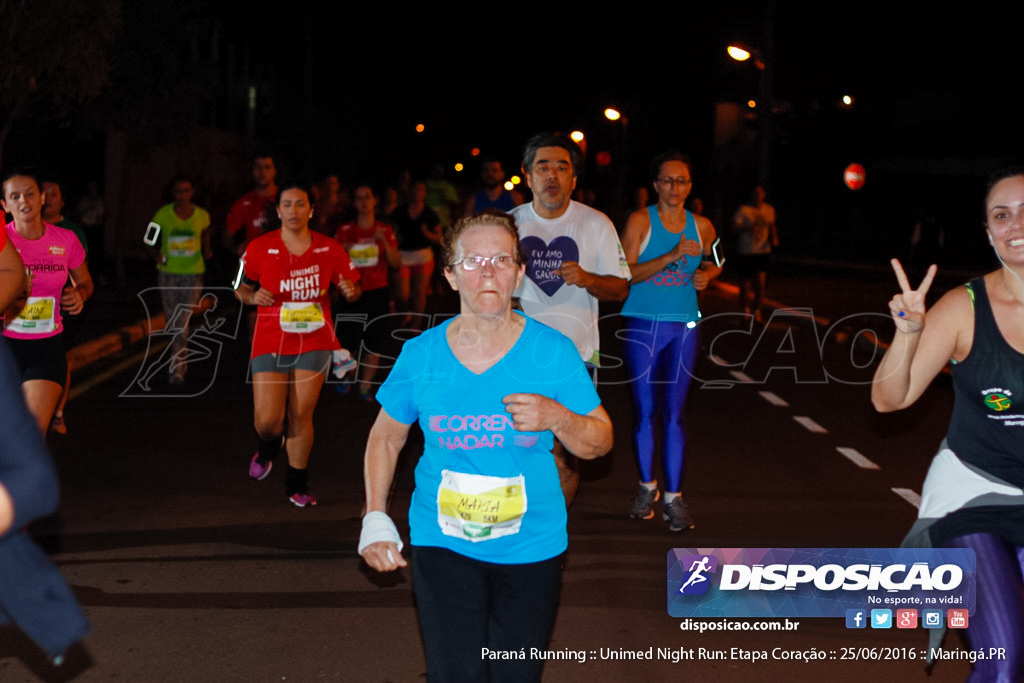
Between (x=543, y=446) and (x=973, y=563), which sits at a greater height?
(x=543, y=446)

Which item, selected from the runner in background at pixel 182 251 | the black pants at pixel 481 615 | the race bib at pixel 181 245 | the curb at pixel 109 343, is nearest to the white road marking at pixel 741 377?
the runner in background at pixel 182 251

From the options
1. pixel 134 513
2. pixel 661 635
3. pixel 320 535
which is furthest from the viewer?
pixel 134 513

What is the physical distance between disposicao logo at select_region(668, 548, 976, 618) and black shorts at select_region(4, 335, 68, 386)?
12.7ft

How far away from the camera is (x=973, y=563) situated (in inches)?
138

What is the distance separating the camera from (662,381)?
287 inches

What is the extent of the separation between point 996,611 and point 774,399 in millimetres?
9715

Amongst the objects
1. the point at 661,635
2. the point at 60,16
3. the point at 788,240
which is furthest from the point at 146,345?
the point at 788,240

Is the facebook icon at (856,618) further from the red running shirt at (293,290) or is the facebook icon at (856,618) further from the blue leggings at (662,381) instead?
the red running shirt at (293,290)

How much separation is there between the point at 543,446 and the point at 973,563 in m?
1.22

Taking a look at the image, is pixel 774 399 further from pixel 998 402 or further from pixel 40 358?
pixel 998 402

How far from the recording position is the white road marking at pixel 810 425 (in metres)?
11.1

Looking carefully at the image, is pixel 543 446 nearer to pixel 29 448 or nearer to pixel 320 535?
pixel 29 448

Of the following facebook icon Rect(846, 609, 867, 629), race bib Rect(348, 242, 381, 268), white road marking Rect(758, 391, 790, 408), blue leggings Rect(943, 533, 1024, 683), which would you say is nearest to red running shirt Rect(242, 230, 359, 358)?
facebook icon Rect(846, 609, 867, 629)

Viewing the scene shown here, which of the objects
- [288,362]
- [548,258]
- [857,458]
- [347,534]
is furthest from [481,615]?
[857,458]
